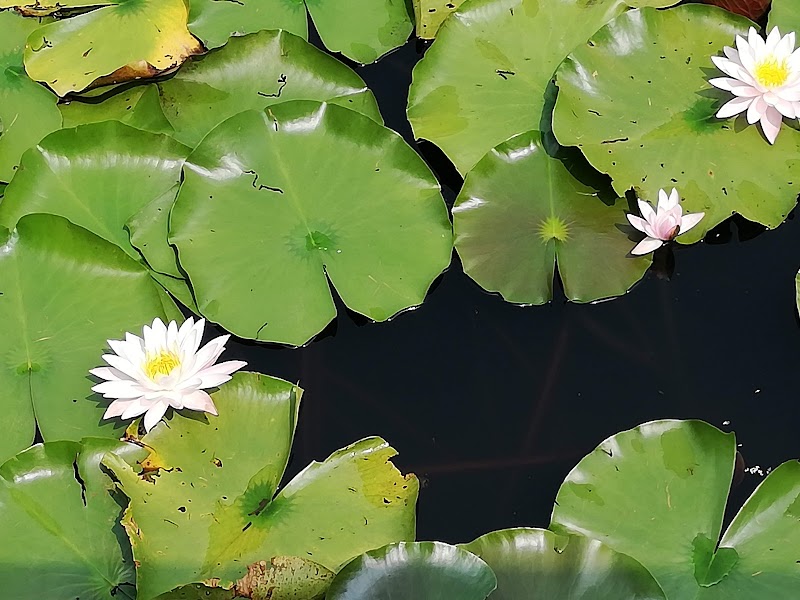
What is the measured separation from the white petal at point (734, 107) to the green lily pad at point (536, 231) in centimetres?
35

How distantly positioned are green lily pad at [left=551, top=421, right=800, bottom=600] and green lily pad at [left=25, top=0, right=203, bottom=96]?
163 centimetres

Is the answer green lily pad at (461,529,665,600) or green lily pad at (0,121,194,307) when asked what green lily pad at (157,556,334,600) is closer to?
green lily pad at (461,529,665,600)

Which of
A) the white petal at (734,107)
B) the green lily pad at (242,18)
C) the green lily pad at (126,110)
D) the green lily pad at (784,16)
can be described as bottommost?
the white petal at (734,107)

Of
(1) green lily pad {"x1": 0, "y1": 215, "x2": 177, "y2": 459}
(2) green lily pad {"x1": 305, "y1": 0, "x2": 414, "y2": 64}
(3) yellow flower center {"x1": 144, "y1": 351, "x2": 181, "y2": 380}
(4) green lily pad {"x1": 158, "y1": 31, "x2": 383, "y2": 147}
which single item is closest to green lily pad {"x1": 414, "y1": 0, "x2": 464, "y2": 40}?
(2) green lily pad {"x1": 305, "y1": 0, "x2": 414, "y2": 64}

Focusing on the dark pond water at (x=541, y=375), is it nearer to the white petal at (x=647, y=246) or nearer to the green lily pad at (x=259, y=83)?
the white petal at (x=647, y=246)

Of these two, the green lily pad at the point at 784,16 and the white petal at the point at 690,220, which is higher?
A: the green lily pad at the point at 784,16

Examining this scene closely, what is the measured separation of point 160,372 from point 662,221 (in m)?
1.31

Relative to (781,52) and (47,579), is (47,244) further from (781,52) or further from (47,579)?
(781,52)

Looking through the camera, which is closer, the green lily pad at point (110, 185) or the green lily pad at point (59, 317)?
the green lily pad at point (59, 317)

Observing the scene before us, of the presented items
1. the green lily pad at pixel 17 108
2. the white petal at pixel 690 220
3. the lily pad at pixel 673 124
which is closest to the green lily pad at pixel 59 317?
the green lily pad at pixel 17 108

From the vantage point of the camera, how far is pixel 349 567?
1.55m

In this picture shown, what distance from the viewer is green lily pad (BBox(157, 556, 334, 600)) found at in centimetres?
156

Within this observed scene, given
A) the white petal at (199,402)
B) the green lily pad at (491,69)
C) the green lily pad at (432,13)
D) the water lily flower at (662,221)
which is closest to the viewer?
the white petal at (199,402)

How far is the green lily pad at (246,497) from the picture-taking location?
5.35 feet
